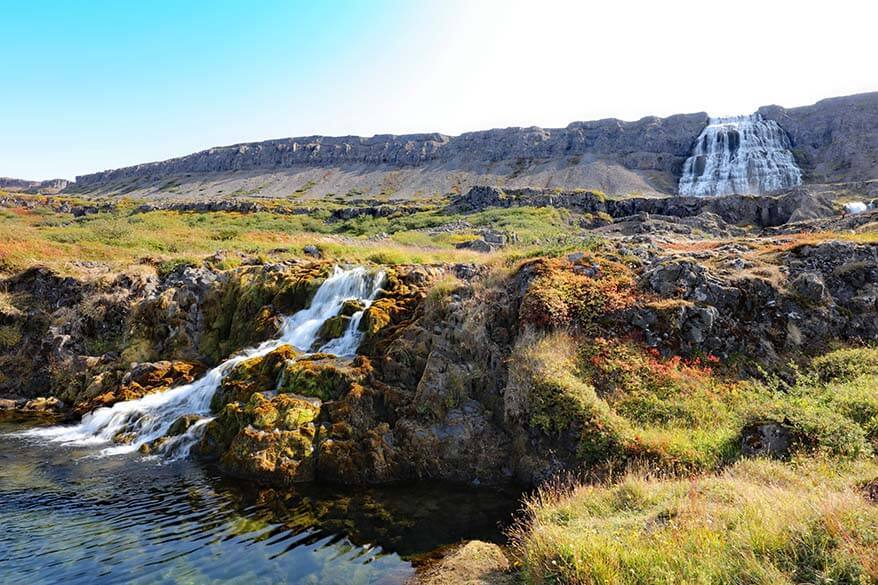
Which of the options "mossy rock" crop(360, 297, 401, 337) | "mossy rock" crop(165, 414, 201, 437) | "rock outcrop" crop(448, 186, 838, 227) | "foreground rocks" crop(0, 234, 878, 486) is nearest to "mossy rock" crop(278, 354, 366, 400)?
"foreground rocks" crop(0, 234, 878, 486)

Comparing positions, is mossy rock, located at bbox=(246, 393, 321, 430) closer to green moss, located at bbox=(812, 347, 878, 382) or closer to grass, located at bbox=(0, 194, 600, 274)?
grass, located at bbox=(0, 194, 600, 274)

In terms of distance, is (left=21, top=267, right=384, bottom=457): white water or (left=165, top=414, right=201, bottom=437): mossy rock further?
(left=21, top=267, right=384, bottom=457): white water

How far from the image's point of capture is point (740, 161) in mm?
95188

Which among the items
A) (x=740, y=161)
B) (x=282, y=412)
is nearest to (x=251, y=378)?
(x=282, y=412)

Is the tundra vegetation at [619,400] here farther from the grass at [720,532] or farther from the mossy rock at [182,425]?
the mossy rock at [182,425]

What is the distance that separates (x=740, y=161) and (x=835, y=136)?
2705 centimetres

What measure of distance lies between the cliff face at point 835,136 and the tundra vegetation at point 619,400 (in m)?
98.3

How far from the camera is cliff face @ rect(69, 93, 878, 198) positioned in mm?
102812

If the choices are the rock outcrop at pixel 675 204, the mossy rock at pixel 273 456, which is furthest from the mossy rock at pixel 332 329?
the rock outcrop at pixel 675 204

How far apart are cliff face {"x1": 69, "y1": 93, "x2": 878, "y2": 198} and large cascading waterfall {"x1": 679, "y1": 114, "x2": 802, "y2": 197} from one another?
127 inches

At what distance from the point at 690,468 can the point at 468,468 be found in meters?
5.30

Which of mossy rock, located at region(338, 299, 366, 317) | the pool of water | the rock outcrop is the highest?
the rock outcrop

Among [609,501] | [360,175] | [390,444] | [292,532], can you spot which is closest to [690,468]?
[609,501]

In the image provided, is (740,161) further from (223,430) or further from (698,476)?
(223,430)
